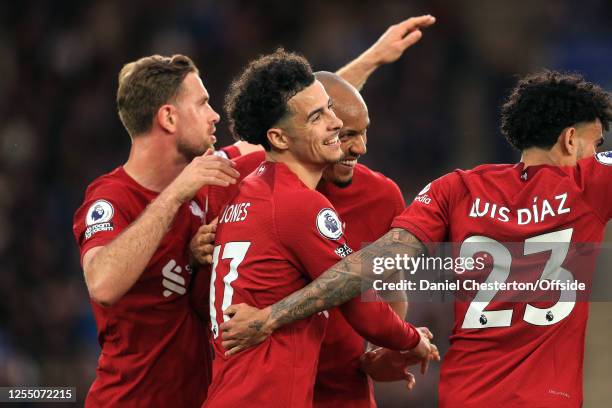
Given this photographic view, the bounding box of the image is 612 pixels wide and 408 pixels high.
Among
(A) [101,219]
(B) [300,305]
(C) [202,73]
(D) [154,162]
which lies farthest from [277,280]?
(C) [202,73]

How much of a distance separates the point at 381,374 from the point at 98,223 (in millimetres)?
1521

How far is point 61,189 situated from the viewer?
37.5ft

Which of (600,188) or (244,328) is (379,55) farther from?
(244,328)

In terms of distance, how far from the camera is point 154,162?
192 inches

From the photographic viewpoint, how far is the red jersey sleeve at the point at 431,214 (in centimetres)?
411

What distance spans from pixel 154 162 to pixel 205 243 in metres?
0.69

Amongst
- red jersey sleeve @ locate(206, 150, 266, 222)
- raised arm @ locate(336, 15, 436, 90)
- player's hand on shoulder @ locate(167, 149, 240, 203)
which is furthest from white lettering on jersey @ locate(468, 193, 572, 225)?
raised arm @ locate(336, 15, 436, 90)

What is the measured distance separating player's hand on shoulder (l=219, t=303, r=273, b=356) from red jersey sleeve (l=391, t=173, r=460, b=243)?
0.70 meters

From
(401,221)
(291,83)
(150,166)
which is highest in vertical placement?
(291,83)

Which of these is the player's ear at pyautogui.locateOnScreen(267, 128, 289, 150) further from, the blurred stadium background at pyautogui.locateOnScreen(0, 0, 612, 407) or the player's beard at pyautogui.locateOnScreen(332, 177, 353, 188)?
the blurred stadium background at pyautogui.locateOnScreen(0, 0, 612, 407)

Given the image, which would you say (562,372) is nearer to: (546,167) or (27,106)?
(546,167)

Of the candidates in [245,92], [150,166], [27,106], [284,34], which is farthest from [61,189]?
[245,92]

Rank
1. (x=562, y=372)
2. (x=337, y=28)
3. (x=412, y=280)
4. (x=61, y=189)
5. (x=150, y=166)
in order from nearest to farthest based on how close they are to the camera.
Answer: (x=562, y=372)
(x=412, y=280)
(x=150, y=166)
(x=61, y=189)
(x=337, y=28)

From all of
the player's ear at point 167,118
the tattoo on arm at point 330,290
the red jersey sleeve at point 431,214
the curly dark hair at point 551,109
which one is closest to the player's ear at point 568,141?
the curly dark hair at point 551,109
